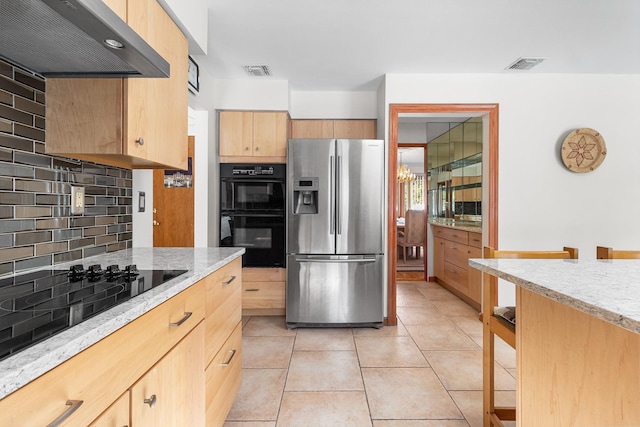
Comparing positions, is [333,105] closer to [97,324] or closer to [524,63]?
[524,63]

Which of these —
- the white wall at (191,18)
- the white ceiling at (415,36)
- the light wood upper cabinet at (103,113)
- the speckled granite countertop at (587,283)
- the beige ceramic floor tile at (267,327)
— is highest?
the white ceiling at (415,36)

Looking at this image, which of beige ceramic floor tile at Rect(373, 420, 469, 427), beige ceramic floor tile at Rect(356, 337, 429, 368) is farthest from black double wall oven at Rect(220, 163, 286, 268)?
beige ceramic floor tile at Rect(373, 420, 469, 427)

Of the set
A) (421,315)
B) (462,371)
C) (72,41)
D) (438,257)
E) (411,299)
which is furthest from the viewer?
(438,257)

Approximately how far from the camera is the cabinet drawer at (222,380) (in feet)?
4.72

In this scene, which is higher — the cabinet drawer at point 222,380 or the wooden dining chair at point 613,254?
the wooden dining chair at point 613,254

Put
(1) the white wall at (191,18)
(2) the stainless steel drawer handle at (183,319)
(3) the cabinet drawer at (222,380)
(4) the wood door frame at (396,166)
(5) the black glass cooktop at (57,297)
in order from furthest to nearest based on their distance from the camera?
(4) the wood door frame at (396,166) → (1) the white wall at (191,18) → (3) the cabinet drawer at (222,380) → (2) the stainless steel drawer handle at (183,319) → (5) the black glass cooktop at (57,297)

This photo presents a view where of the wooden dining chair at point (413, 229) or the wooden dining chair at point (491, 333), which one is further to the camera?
the wooden dining chair at point (413, 229)

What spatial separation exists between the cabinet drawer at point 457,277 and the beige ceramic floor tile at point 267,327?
7.01 feet

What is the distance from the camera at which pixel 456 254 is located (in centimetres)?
428

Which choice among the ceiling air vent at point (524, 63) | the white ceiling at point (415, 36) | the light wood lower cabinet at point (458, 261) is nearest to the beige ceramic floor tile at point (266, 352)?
the light wood lower cabinet at point (458, 261)

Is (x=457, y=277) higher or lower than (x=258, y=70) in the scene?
lower

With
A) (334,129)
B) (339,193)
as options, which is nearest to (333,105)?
(334,129)

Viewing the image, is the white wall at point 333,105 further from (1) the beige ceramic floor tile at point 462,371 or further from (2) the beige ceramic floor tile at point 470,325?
(1) the beige ceramic floor tile at point 462,371

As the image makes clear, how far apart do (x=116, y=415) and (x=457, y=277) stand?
4.09m
